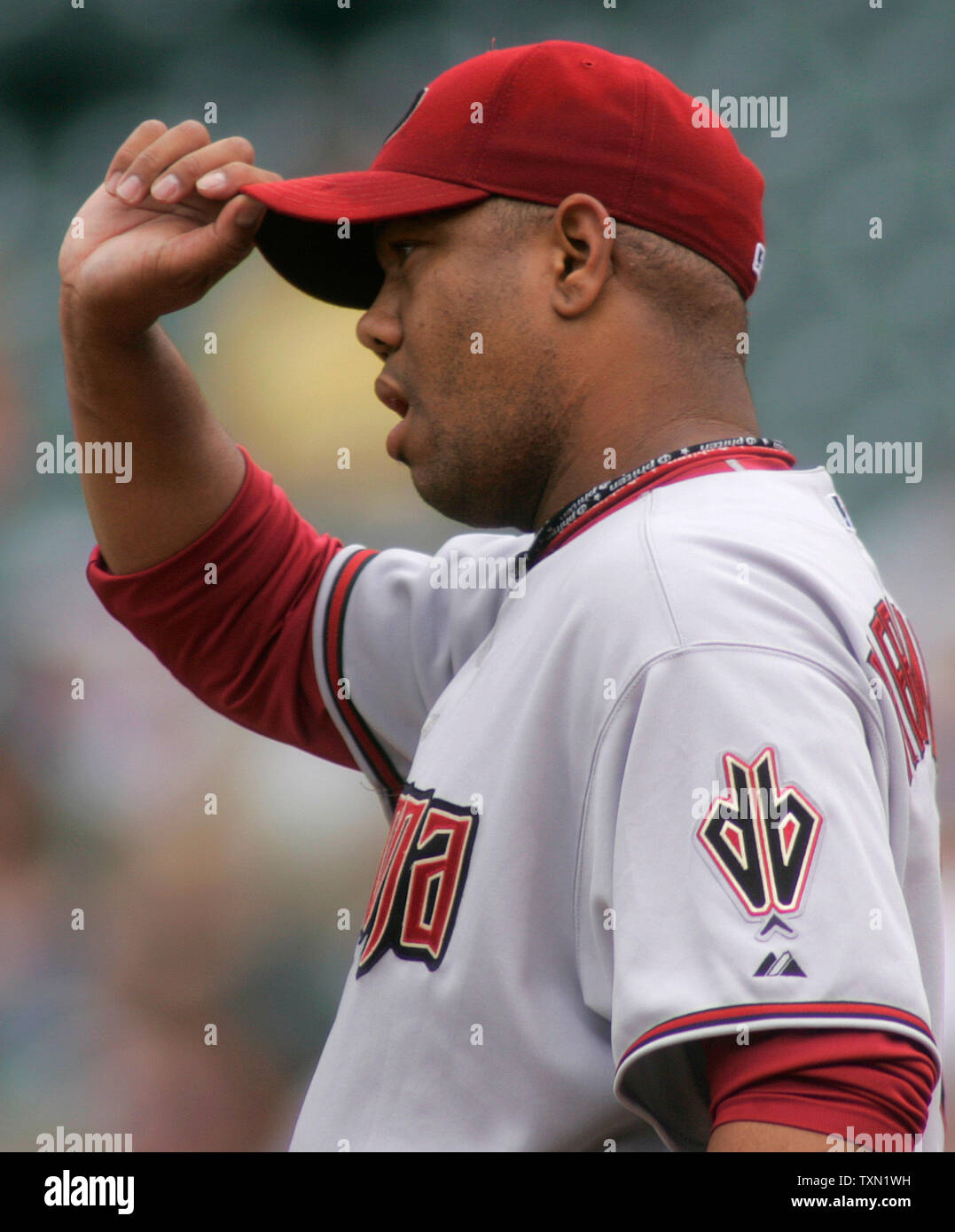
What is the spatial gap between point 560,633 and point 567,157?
376 millimetres

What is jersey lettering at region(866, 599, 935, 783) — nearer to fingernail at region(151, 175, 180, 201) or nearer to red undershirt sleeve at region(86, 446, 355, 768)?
red undershirt sleeve at region(86, 446, 355, 768)

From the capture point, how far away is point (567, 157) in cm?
96

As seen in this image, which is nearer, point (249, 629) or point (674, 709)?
point (674, 709)

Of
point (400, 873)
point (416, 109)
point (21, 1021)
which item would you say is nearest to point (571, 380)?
point (416, 109)

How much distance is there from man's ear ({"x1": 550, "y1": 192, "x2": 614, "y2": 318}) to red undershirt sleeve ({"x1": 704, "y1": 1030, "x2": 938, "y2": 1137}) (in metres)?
0.54

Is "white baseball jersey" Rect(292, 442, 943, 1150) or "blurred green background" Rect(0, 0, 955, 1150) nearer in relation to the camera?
"white baseball jersey" Rect(292, 442, 943, 1150)

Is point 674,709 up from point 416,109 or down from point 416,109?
down

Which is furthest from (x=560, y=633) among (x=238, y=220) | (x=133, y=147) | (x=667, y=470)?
(x=133, y=147)

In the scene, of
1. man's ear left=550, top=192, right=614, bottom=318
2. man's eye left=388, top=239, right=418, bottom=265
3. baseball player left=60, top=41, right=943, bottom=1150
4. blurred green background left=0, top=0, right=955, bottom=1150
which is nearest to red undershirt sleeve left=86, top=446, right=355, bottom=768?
baseball player left=60, top=41, right=943, bottom=1150

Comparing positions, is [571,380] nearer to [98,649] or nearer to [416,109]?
[416,109]

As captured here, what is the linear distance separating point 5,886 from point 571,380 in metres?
1.47

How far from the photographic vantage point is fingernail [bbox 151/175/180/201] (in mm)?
1096

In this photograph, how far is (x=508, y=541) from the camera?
1.20m

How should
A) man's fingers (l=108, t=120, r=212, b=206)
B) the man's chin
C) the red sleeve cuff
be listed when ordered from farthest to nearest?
man's fingers (l=108, t=120, r=212, b=206), the man's chin, the red sleeve cuff
